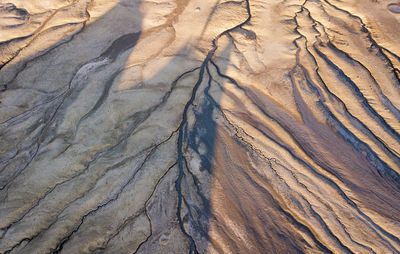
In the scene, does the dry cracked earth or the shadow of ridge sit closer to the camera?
the dry cracked earth

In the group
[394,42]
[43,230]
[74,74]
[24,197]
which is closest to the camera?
[43,230]

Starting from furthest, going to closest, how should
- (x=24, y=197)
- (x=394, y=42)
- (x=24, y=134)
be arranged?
(x=394, y=42)
(x=24, y=134)
(x=24, y=197)

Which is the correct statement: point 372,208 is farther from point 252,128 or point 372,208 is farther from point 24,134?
point 24,134

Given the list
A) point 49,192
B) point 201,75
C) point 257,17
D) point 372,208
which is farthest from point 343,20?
point 49,192

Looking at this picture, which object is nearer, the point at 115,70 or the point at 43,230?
the point at 43,230

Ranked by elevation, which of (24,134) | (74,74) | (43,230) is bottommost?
(43,230)

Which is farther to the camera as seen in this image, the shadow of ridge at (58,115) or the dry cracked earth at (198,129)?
the shadow of ridge at (58,115)

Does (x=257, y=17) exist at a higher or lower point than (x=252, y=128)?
higher
